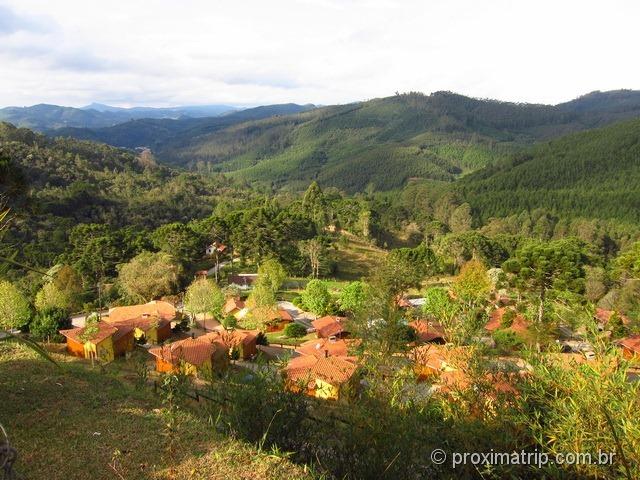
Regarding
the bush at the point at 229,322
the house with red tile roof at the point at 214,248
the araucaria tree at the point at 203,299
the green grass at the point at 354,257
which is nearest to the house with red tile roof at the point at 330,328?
the bush at the point at 229,322

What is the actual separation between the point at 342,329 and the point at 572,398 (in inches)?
797

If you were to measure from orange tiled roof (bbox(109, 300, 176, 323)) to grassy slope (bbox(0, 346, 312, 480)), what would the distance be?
18405mm

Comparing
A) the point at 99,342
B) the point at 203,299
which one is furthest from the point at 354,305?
the point at 99,342

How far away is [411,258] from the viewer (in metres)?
37.5

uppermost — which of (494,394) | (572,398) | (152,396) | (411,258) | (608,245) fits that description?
(572,398)

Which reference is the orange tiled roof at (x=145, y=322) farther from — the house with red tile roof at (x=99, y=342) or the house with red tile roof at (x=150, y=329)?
the house with red tile roof at (x=99, y=342)

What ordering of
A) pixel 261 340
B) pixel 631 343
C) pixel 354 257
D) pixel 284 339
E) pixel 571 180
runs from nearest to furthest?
pixel 631 343, pixel 261 340, pixel 284 339, pixel 354 257, pixel 571 180

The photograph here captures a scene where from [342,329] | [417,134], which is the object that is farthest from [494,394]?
[417,134]

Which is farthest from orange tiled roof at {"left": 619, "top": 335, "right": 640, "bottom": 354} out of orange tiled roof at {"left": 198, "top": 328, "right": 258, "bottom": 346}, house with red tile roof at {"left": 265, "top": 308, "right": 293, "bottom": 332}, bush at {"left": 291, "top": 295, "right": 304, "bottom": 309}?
bush at {"left": 291, "top": 295, "right": 304, "bottom": 309}

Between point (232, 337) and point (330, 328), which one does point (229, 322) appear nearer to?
point (330, 328)

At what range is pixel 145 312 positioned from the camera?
2567cm

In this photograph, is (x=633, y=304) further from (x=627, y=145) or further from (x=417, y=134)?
(x=417, y=134)

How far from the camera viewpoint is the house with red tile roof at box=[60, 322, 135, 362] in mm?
16172

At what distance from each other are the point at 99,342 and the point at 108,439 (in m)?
12.5
